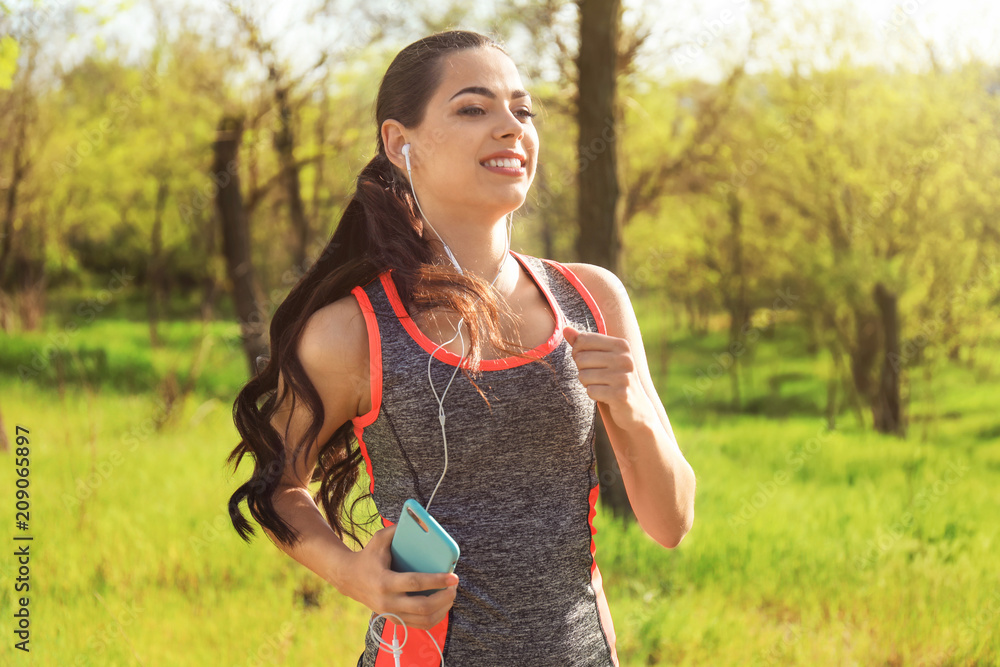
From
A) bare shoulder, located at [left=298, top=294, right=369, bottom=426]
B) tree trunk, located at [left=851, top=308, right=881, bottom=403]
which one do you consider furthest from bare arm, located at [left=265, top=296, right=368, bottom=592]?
tree trunk, located at [left=851, top=308, right=881, bottom=403]

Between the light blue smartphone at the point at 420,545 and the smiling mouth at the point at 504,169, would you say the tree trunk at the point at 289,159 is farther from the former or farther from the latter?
the light blue smartphone at the point at 420,545

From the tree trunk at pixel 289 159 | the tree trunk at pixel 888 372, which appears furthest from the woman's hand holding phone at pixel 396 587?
the tree trunk at pixel 888 372

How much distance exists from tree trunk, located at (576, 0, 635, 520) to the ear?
3.43 meters

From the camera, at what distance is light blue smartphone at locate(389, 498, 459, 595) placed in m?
1.18

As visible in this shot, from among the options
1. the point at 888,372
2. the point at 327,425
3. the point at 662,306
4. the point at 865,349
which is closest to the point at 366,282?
the point at 327,425

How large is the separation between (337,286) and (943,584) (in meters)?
3.94

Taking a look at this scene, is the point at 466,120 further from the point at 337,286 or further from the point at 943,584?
the point at 943,584

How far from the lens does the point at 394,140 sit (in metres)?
1.61

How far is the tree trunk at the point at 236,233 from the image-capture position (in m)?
8.33

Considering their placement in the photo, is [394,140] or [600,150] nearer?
[394,140]

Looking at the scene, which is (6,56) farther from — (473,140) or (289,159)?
(473,140)

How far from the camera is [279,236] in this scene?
925 inches

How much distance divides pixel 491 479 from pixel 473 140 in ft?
2.11

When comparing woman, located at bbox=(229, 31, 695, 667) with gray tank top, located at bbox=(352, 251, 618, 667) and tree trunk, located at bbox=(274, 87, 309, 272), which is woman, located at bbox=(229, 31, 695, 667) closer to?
gray tank top, located at bbox=(352, 251, 618, 667)
